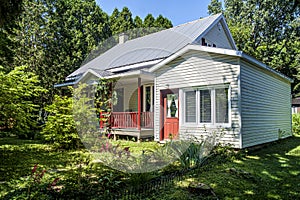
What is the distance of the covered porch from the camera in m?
10.4

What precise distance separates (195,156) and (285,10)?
29517 millimetres

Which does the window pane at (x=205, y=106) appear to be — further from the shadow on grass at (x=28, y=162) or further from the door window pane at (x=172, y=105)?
the shadow on grass at (x=28, y=162)

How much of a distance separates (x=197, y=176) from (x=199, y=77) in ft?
14.0

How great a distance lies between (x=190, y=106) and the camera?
28.8 ft

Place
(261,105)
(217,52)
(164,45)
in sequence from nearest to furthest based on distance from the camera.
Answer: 1. (217,52)
2. (261,105)
3. (164,45)

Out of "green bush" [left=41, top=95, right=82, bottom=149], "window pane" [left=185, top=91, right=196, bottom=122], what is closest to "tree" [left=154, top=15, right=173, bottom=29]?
"window pane" [left=185, top=91, right=196, bottom=122]

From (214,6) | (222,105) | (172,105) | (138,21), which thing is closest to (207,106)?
(222,105)

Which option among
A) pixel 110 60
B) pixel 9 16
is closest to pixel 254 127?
pixel 9 16

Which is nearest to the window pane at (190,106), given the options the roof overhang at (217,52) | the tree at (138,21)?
the roof overhang at (217,52)

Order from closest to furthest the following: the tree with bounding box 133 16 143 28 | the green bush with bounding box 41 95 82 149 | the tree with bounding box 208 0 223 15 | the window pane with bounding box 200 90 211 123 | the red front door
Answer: the window pane with bounding box 200 90 211 123 < the green bush with bounding box 41 95 82 149 < the red front door < the tree with bounding box 133 16 143 28 < the tree with bounding box 208 0 223 15

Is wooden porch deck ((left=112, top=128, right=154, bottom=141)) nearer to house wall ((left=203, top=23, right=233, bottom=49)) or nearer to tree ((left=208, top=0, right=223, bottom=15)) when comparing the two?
house wall ((left=203, top=23, right=233, bottom=49))

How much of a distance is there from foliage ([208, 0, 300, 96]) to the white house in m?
14.7

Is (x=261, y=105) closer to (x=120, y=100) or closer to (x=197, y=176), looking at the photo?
(x=197, y=176)

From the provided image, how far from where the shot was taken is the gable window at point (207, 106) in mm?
7871
